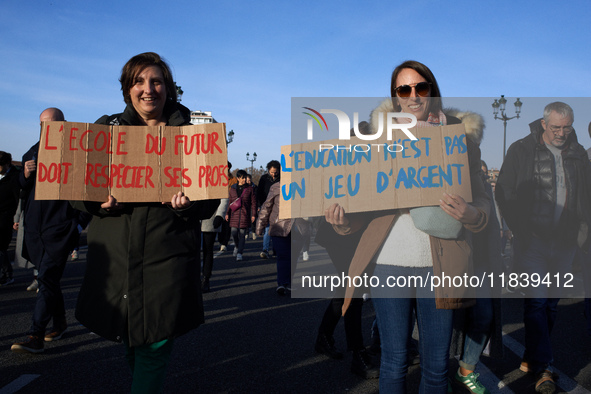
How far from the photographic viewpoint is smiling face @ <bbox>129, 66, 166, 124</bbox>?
255cm

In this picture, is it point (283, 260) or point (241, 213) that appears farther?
point (241, 213)

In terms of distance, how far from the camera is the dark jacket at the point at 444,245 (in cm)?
235

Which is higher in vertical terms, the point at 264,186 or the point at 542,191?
the point at 264,186

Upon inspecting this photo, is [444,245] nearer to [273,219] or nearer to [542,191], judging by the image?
[542,191]

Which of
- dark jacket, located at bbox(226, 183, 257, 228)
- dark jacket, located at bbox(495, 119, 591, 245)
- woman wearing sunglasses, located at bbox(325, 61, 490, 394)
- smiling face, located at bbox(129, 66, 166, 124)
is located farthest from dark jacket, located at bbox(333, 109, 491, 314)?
dark jacket, located at bbox(226, 183, 257, 228)

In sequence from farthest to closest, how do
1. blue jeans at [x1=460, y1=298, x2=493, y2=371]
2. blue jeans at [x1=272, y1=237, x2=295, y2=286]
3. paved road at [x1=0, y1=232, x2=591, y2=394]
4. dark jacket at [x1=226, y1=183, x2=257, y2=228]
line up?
dark jacket at [x1=226, y1=183, x2=257, y2=228], blue jeans at [x1=272, y1=237, x2=295, y2=286], paved road at [x1=0, y1=232, x2=591, y2=394], blue jeans at [x1=460, y1=298, x2=493, y2=371]

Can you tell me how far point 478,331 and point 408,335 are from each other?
1400mm

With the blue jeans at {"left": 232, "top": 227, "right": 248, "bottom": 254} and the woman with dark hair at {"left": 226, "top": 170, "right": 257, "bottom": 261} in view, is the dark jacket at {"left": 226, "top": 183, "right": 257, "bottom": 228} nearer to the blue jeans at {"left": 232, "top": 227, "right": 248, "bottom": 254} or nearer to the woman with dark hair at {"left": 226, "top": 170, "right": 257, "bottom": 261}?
the woman with dark hair at {"left": 226, "top": 170, "right": 257, "bottom": 261}

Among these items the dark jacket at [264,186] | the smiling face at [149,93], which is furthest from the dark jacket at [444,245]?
the dark jacket at [264,186]

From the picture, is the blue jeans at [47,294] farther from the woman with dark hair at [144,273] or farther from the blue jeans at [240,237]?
the blue jeans at [240,237]

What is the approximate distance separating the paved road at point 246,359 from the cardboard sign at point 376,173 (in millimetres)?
1671

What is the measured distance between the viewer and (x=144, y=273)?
7.84ft

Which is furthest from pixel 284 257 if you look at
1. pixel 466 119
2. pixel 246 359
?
pixel 466 119

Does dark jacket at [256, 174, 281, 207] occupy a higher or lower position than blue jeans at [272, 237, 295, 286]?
higher
